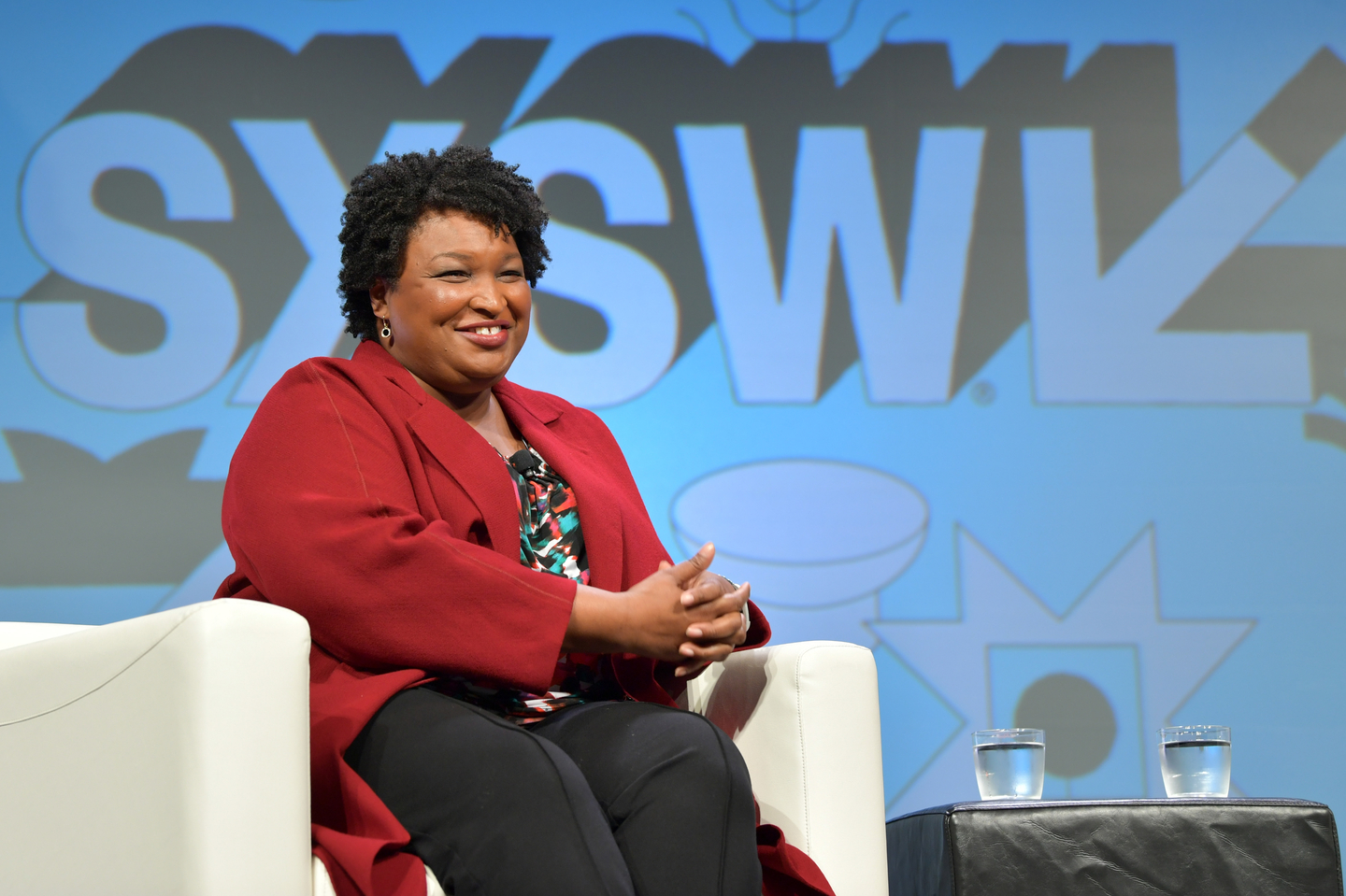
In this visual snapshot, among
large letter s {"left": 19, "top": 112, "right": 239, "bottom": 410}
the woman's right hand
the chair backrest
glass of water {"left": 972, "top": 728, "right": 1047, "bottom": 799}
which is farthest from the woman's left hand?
large letter s {"left": 19, "top": 112, "right": 239, "bottom": 410}

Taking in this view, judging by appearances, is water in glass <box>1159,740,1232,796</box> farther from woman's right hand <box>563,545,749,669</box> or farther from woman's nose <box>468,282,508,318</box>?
woman's nose <box>468,282,508,318</box>

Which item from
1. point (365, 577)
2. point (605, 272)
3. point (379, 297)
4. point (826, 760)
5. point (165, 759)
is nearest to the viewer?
point (165, 759)

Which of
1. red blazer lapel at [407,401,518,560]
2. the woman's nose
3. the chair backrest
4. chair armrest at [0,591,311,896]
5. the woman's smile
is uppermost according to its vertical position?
the woman's nose

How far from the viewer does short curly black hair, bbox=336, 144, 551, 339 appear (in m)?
1.63

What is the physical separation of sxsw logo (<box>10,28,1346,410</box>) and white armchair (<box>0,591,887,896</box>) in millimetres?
1323

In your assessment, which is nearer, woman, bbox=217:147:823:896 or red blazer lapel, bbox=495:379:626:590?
woman, bbox=217:147:823:896

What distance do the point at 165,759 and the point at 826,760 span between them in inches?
29.4

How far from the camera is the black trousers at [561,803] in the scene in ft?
3.79

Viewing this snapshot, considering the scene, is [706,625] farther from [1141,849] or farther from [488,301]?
[1141,849]

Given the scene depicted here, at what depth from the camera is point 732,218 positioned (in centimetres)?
260

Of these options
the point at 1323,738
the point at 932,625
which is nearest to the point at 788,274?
the point at 932,625

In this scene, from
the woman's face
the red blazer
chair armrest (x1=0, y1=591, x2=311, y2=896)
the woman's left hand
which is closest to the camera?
chair armrest (x1=0, y1=591, x2=311, y2=896)

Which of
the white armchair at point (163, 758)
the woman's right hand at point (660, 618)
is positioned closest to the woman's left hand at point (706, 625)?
the woman's right hand at point (660, 618)

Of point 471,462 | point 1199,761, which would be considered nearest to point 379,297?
point 471,462
